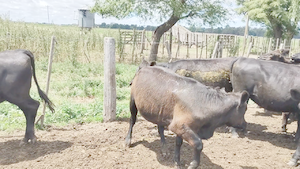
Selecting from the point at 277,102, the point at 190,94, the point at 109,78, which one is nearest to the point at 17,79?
the point at 109,78

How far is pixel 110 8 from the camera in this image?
50.4ft

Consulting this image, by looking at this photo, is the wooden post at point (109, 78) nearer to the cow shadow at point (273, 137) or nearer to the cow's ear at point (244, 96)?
the cow shadow at point (273, 137)

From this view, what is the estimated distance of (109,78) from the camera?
605 cm

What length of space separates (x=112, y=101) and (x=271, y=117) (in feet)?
14.4

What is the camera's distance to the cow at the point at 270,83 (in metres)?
5.30

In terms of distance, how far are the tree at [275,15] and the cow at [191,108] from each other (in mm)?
25591

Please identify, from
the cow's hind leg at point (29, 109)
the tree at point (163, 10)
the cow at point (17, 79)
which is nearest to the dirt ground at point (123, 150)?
the cow's hind leg at point (29, 109)

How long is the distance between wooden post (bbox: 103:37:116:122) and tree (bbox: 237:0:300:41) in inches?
965

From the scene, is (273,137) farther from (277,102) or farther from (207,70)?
(207,70)

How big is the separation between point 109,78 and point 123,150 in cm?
183

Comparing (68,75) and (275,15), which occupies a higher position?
(275,15)

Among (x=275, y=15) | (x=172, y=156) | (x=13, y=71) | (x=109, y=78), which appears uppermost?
(x=275, y=15)

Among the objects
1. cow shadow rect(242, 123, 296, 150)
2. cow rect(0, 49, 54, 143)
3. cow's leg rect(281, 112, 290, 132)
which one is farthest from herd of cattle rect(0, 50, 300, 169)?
cow's leg rect(281, 112, 290, 132)

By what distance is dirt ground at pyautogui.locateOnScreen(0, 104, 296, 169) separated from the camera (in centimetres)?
427
